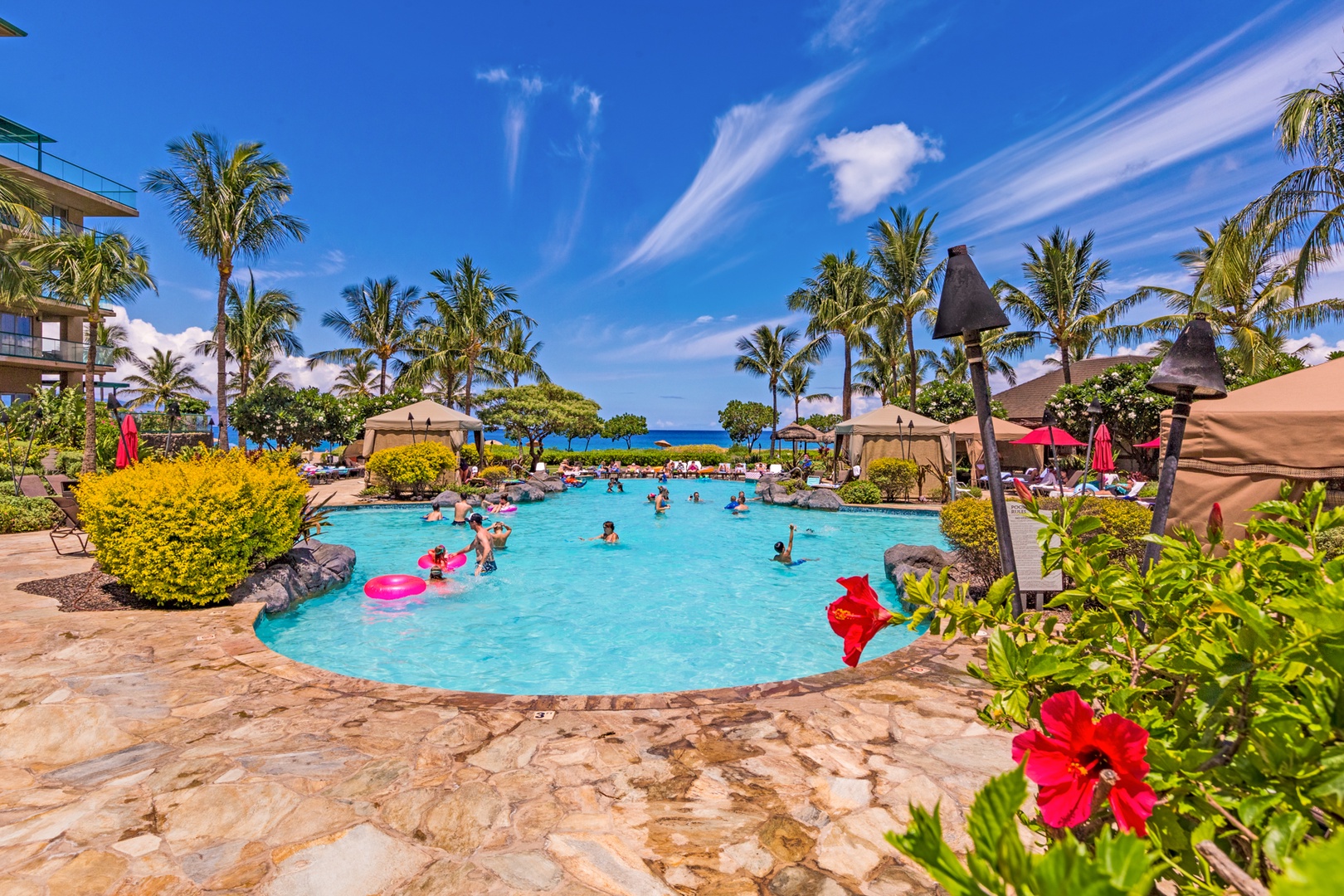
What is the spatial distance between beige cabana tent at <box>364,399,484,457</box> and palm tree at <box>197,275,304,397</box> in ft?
51.4

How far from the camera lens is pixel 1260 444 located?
552cm

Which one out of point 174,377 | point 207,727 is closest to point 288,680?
point 207,727

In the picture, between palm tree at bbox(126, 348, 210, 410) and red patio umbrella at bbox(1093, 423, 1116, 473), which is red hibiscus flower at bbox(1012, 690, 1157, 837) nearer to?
red patio umbrella at bbox(1093, 423, 1116, 473)

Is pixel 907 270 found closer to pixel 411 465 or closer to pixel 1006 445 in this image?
pixel 1006 445

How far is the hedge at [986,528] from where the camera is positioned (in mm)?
7285

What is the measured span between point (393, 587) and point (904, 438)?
54.6 feet

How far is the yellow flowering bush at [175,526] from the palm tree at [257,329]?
93.8ft

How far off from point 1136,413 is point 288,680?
2523 centimetres

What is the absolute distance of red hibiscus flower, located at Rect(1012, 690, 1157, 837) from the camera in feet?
3.37

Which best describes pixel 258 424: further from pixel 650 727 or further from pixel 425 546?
pixel 650 727

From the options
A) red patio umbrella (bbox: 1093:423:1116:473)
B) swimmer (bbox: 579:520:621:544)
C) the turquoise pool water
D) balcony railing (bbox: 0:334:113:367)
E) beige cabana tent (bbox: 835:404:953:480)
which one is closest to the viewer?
the turquoise pool water

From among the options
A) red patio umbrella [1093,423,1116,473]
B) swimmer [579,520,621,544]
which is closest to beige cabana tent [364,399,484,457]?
swimmer [579,520,621,544]

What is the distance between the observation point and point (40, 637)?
544 centimetres

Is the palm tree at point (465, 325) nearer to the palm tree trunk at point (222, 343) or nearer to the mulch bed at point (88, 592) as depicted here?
the palm tree trunk at point (222, 343)
